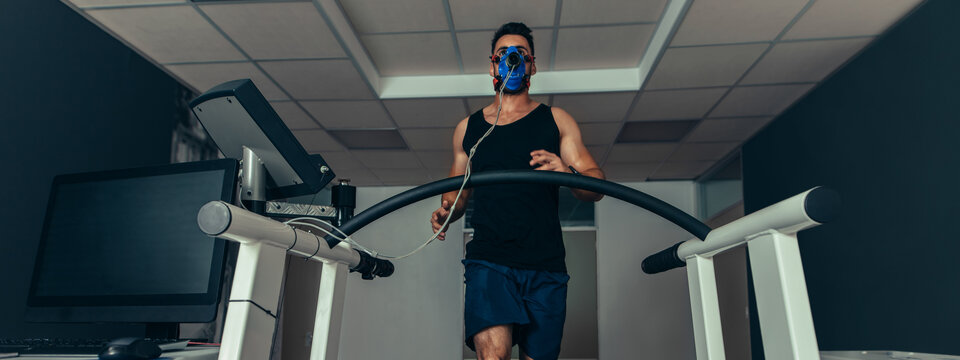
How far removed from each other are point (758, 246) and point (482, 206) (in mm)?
747

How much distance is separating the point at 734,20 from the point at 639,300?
146 inches

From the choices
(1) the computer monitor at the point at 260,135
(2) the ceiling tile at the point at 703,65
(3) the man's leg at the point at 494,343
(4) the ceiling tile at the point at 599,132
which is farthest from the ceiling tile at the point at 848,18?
(1) the computer monitor at the point at 260,135

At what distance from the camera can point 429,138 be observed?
16.4ft

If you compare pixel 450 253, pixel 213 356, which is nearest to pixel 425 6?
pixel 213 356

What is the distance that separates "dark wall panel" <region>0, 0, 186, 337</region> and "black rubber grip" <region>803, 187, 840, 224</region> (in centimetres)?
278

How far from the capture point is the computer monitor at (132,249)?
1104 mm

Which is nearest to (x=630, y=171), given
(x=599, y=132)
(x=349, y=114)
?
(x=599, y=132)

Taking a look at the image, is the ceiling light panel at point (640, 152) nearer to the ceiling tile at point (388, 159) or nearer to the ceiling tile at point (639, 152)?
the ceiling tile at point (639, 152)

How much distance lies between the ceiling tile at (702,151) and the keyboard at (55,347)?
4820 mm

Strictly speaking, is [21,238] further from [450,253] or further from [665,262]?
[450,253]

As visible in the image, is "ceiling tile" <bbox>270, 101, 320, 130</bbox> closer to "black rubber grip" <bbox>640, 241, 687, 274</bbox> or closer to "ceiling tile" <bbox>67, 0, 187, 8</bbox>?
"ceiling tile" <bbox>67, 0, 187, 8</bbox>

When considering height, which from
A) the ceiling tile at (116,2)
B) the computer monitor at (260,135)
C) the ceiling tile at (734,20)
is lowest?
the computer monitor at (260,135)

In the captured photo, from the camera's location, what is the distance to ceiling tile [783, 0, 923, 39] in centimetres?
272

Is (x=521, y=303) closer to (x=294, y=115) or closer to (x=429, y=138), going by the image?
(x=294, y=115)
